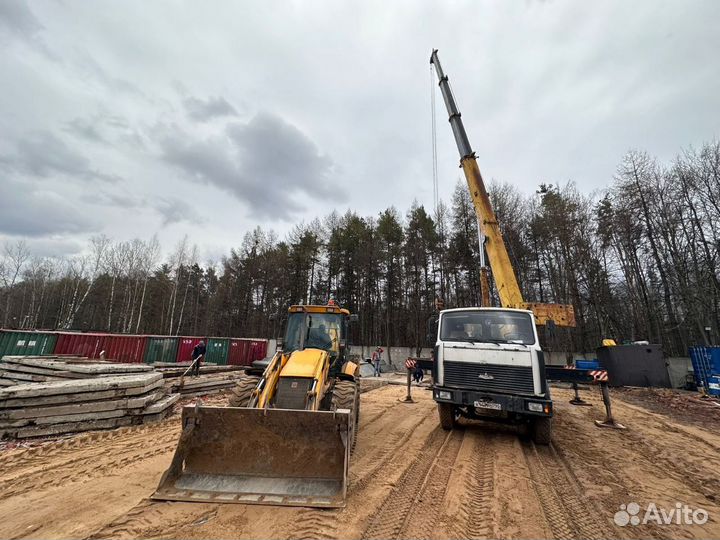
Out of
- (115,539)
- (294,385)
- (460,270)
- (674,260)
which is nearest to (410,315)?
(460,270)

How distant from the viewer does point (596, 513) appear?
340 centimetres

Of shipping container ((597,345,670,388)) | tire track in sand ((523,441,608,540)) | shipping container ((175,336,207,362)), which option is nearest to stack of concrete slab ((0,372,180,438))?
tire track in sand ((523,441,608,540))

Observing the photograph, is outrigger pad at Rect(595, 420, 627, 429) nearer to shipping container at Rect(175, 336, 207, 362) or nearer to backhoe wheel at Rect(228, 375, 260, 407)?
backhoe wheel at Rect(228, 375, 260, 407)

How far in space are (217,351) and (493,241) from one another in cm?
1884

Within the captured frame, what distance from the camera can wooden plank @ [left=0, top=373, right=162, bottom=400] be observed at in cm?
575

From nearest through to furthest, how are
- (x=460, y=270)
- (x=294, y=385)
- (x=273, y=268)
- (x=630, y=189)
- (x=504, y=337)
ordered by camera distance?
(x=294, y=385)
(x=504, y=337)
(x=630, y=189)
(x=460, y=270)
(x=273, y=268)

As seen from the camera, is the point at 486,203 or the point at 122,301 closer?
the point at 486,203

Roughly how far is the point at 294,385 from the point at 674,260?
25.6m

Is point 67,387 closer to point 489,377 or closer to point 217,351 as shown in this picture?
point 489,377

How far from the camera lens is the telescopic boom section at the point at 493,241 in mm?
8781

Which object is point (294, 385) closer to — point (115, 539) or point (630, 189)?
point (115, 539)

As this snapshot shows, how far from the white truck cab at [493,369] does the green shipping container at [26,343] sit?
59.2 ft

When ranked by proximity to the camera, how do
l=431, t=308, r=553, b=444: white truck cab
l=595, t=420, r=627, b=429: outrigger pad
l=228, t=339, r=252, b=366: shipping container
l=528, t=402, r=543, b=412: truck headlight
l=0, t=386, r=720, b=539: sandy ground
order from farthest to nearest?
1. l=228, t=339, r=252, b=366: shipping container
2. l=595, t=420, r=627, b=429: outrigger pad
3. l=431, t=308, r=553, b=444: white truck cab
4. l=528, t=402, r=543, b=412: truck headlight
5. l=0, t=386, r=720, b=539: sandy ground

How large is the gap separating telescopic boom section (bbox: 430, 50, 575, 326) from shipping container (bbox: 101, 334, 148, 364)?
18.4 meters
